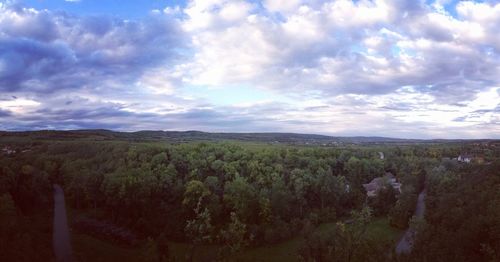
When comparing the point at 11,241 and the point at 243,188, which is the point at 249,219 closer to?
the point at 243,188

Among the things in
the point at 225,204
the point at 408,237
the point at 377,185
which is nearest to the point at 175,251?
the point at 225,204

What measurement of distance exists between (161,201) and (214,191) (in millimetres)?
9013

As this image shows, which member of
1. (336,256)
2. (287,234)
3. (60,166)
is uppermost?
(60,166)

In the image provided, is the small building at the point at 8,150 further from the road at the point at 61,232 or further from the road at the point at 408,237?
the road at the point at 408,237

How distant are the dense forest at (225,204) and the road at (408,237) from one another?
7.54 ft

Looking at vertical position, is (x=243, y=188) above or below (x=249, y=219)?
above

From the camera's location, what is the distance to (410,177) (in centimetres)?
8562

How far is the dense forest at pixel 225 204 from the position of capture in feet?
118

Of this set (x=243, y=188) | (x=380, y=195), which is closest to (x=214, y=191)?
(x=243, y=188)

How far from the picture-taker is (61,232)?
149 ft

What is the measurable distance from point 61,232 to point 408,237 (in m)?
41.7

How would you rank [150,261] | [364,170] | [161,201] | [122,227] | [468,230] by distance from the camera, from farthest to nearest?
[364,170], [161,201], [122,227], [150,261], [468,230]

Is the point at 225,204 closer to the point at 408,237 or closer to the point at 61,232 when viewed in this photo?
the point at 61,232

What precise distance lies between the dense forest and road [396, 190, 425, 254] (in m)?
2.30
